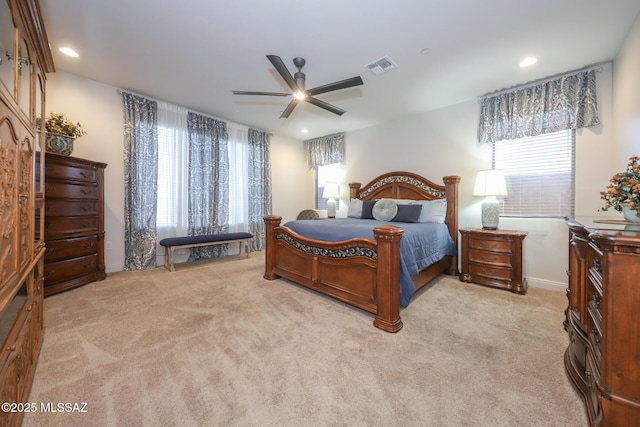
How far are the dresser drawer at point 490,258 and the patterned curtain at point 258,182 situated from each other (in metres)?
3.86

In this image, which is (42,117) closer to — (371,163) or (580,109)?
(371,163)

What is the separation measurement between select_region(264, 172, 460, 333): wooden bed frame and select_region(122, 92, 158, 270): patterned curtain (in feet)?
6.65

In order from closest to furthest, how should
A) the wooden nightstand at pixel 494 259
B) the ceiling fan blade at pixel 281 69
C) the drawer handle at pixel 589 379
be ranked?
the drawer handle at pixel 589 379, the ceiling fan blade at pixel 281 69, the wooden nightstand at pixel 494 259

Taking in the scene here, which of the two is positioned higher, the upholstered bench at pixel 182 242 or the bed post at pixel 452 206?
the bed post at pixel 452 206

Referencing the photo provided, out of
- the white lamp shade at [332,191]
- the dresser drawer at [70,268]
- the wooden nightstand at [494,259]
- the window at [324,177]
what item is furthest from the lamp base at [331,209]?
the dresser drawer at [70,268]

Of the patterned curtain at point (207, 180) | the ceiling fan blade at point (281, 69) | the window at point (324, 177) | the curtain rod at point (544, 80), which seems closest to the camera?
the ceiling fan blade at point (281, 69)

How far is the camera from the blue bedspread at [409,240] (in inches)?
85.5

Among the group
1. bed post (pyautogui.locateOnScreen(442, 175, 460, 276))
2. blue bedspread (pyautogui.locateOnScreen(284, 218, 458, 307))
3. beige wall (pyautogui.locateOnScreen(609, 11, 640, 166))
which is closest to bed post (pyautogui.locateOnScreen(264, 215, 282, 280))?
blue bedspread (pyautogui.locateOnScreen(284, 218, 458, 307))

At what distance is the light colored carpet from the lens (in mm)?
1195

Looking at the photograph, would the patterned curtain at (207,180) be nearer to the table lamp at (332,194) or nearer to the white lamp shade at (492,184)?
the table lamp at (332,194)

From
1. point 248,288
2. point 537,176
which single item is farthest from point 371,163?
point 248,288

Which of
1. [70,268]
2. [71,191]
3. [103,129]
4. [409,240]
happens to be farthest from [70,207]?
[409,240]

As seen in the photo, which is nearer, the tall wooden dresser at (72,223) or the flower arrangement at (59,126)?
the tall wooden dresser at (72,223)

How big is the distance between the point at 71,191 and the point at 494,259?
5074 mm
